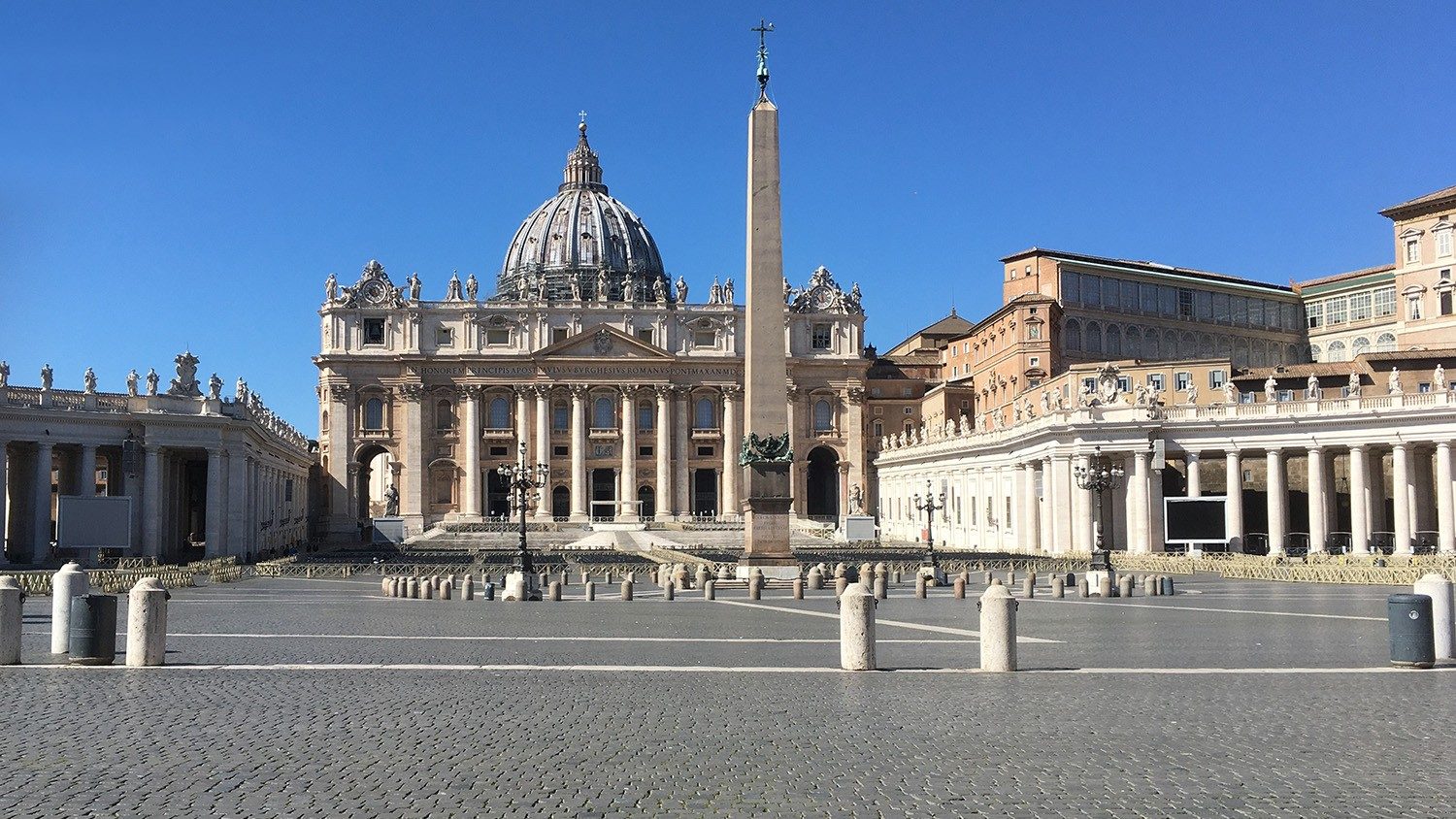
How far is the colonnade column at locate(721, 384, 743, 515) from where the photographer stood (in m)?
100

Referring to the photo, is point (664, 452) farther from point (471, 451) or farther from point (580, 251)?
point (580, 251)

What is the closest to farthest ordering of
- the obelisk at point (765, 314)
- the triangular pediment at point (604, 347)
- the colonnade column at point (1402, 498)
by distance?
1. the obelisk at point (765, 314)
2. the colonnade column at point (1402, 498)
3. the triangular pediment at point (604, 347)

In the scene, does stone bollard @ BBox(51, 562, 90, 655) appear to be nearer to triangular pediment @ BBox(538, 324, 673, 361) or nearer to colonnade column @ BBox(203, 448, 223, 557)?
colonnade column @ BBox(203, 448, 223, 557)

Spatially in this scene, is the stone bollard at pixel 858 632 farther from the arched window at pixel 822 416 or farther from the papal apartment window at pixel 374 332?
the papal apartment window at pixel 374 332

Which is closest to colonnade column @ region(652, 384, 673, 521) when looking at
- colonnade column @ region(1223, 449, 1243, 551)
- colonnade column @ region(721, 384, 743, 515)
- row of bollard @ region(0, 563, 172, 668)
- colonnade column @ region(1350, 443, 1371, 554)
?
colonnade column @ region(721, 384, 743, 515)

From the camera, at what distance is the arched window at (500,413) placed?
100m

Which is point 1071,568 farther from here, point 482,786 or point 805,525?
point 805,525

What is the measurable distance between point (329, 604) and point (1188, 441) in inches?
1375

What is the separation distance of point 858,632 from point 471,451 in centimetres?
8649

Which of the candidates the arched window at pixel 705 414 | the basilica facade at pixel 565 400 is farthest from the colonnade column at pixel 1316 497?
the arched window at pixel 705 414

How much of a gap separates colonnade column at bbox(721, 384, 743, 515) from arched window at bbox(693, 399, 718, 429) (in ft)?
4.13

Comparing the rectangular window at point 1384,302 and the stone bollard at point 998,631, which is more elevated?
the rectangular window at point 1384,302

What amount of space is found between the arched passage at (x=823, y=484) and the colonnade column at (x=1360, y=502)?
58.4 m

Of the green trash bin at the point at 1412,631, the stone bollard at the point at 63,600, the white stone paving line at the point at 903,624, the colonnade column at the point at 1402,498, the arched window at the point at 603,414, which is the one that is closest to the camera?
the green trash bin at the point at 1412,631
